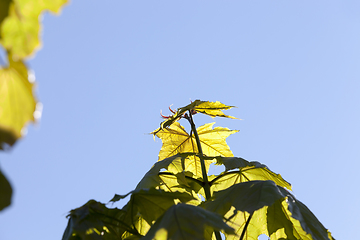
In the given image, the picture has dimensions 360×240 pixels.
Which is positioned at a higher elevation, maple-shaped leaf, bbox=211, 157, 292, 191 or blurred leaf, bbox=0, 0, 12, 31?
maple-shaped leaf, bbox=211, 157, 292, 191

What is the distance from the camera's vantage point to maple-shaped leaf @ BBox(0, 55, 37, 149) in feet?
1.89

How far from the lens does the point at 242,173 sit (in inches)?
79.9

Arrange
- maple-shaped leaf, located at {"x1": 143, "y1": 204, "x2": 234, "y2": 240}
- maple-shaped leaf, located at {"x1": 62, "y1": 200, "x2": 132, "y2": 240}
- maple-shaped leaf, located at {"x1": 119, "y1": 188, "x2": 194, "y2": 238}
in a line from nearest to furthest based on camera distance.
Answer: maple-shaped leaf, located at {"x1": 143, "y1": 204, "x2": 234, "y2": 240}
maple-shaped leaf, located at {"x1": 62, "y1": 200, "x2": 132, "y2": 240}
maple-shaped leaf, located at {"x1": 119, "y1": 188, "x2": 194, "y2": 238}

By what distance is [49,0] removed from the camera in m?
0.62

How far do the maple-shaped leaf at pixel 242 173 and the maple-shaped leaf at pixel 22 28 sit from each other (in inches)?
51.8

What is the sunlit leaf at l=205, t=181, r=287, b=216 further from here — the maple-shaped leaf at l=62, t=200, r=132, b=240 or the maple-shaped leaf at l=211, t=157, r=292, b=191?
the maple-shaped leaf at l=62, t=200, r=132, b=240

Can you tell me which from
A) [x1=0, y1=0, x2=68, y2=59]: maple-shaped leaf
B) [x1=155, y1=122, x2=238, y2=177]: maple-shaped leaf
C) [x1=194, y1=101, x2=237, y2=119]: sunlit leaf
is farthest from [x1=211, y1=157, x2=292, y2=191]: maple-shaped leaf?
[x1=0, y1=0, x2=68, y2=59]: maple-shaped leaf

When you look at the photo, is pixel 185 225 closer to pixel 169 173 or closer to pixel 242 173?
pixel 169 173

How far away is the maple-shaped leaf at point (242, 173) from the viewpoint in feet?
5.82

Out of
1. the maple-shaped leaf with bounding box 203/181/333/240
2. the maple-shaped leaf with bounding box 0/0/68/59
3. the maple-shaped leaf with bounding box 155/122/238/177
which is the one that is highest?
the maple-shaped leaf with bounding box 155/122/238/177

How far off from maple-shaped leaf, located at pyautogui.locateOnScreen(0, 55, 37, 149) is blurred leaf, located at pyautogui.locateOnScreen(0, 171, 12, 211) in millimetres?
145

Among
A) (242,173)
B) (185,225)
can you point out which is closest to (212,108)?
(242,173)

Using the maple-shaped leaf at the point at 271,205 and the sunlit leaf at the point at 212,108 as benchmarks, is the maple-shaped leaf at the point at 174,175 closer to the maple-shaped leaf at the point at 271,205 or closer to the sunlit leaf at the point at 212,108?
the maple-shaped leaf at the point at 271,205

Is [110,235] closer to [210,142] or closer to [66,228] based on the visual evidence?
[66,228]
